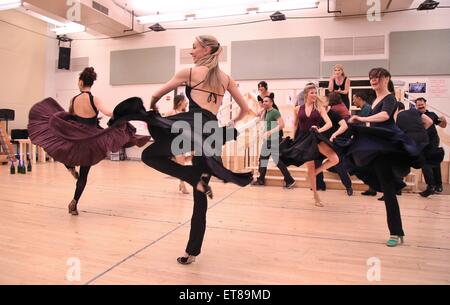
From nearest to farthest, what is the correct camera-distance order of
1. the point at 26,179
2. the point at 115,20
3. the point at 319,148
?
the point at 319,148, the point at 26,179, the point at 115,20

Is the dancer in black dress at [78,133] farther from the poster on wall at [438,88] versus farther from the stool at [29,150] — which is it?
the poster on wall at [438,88]

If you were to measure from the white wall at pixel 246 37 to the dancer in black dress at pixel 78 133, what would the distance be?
6.30 meters

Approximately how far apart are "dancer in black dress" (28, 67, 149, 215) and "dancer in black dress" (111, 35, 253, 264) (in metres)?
1.15

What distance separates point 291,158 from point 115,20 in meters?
7.17

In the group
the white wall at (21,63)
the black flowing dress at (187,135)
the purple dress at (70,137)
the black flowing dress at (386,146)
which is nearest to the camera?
the black flowing dress at (187,135)

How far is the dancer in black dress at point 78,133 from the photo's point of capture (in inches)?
129

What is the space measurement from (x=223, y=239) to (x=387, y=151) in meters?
1.53

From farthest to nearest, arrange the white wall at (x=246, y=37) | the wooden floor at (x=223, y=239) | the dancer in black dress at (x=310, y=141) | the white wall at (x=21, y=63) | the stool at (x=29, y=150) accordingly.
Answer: the white wall at (x=21, y=63)
the stool at (x=29, y=150)
the white wall at (x=246, y=37)
the dancer in black dress at (x=310, y=141)
the wooden floor at (x=223, y=239)

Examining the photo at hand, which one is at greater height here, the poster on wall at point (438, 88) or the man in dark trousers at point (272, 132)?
the poster on wall at point (438, 88)

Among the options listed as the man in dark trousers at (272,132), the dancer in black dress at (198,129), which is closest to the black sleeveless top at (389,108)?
the dancer in black dress at (198,129)

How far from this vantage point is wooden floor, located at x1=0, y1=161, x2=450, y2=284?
2180 millimetres
